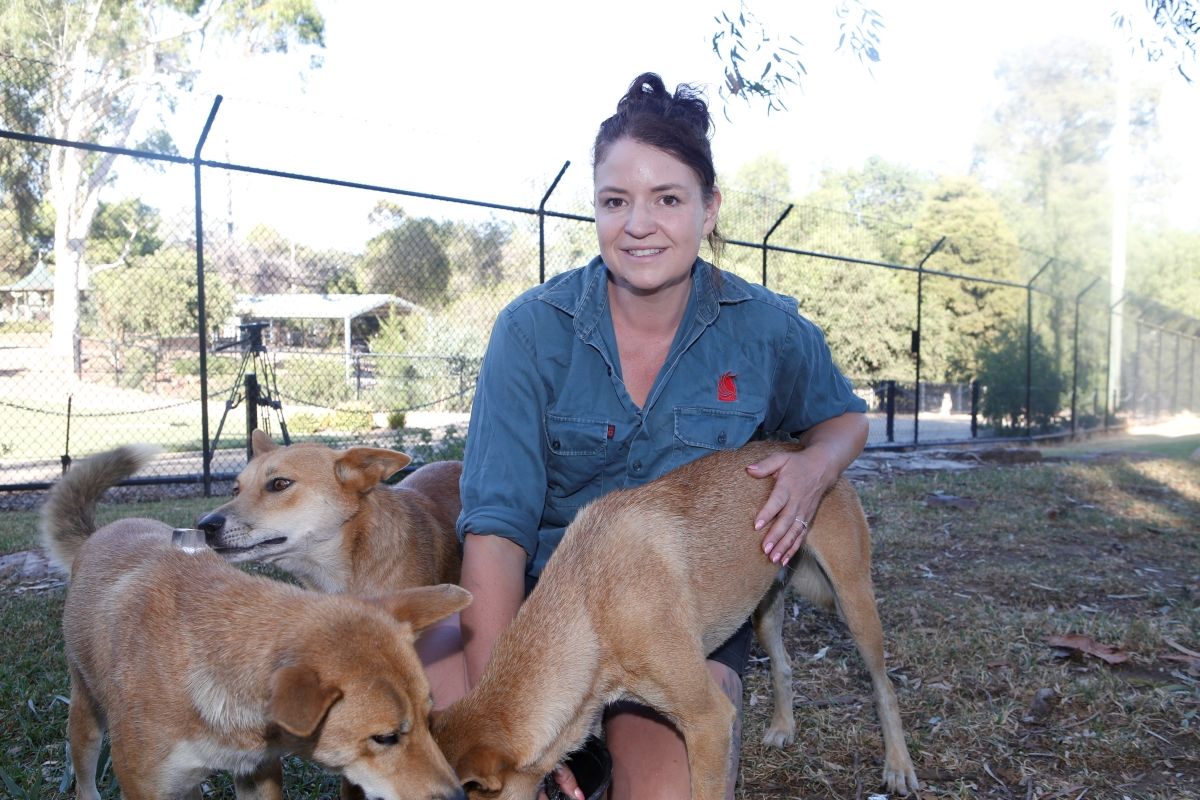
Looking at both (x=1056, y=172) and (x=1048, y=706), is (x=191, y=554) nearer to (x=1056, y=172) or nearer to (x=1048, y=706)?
(x=1048, y=706)

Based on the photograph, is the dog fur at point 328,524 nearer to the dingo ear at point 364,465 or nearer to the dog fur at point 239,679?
the dingo ear at point 364,465

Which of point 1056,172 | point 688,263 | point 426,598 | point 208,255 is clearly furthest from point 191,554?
point 1056,172

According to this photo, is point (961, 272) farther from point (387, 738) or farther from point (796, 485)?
point (387, 738)

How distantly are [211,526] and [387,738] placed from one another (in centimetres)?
177

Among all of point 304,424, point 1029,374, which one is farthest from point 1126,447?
point 304,424

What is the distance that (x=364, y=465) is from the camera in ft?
13.7

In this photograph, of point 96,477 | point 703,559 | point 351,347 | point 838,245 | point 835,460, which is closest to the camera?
point 703,559

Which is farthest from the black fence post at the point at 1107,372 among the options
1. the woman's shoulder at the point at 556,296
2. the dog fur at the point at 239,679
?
the dog fur at the point at 239,679

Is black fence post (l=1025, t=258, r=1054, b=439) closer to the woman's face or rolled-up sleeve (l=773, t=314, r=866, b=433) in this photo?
rolled-up sleeve (l=773, t=314, r=866, b=433)

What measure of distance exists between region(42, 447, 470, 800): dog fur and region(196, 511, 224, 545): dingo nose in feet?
1.41

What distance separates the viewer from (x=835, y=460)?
3449 millimetres

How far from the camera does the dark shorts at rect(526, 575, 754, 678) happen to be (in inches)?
135

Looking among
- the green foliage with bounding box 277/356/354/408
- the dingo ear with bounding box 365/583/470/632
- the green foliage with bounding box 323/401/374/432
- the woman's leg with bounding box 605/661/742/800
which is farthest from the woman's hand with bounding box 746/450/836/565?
the green foliage with bounding box 277/356/354/408

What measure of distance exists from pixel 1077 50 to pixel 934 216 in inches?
374
